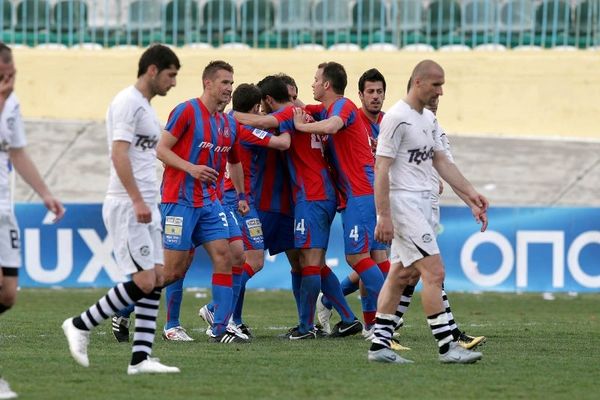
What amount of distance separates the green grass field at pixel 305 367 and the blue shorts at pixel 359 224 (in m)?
0.81

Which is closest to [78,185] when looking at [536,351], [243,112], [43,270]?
[43,270]

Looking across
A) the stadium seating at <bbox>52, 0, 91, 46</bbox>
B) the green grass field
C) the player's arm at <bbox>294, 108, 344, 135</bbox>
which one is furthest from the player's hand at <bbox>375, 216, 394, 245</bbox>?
the stadium seating at <bbox>52, 0, 91, 46</bbox>

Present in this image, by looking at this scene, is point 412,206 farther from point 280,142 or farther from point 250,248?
point 250,248

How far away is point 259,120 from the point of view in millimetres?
11234

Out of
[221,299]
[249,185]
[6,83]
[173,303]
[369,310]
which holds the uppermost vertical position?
[6,83]

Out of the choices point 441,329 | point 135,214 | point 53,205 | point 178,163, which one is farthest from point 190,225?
point 53,205

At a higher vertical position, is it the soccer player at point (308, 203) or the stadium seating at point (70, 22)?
the stadium seating at point (70, 22)

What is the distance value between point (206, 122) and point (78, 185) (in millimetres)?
12505

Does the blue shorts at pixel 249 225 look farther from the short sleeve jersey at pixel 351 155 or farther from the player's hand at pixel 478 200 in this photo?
the player's hand at pixel 478 200

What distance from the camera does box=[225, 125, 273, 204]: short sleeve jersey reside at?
11227 millimetres

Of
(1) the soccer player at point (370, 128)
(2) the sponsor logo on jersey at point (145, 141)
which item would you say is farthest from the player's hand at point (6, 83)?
(1) the soccer player at point (370, 128)

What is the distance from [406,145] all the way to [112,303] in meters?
2.26

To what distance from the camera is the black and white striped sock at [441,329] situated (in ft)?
29.4

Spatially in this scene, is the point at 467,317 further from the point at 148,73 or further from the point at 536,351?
the point at 148,73
